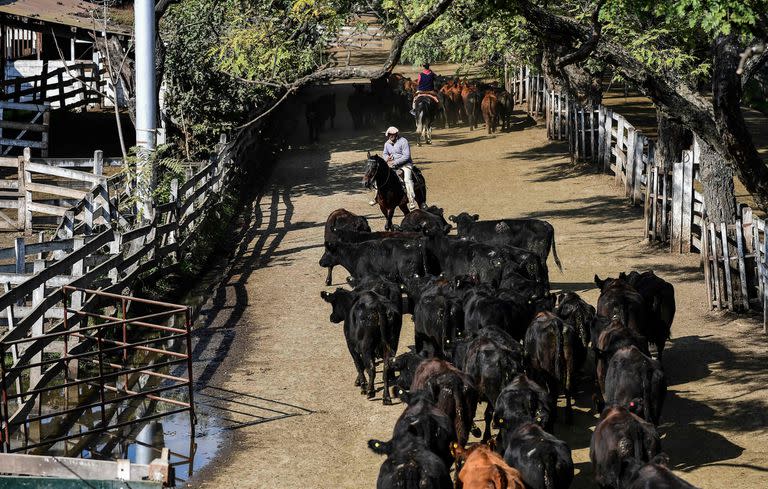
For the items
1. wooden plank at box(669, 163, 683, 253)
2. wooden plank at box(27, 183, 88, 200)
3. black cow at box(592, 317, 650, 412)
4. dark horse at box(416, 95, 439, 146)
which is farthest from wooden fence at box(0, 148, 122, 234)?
dark horse at box(416, 95, 439, 146)

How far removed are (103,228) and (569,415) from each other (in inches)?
375

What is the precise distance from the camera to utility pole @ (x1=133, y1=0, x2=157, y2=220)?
1797 centimetres

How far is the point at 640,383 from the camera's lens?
10922 millimetres

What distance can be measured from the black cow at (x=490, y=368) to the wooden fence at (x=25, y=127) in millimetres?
16702

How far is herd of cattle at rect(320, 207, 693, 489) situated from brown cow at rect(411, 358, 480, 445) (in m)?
0.01

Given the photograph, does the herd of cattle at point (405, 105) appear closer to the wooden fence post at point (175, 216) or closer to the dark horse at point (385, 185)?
the dark horse at point (385, 185)

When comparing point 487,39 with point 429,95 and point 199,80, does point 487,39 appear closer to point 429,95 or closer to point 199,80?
point 429,95

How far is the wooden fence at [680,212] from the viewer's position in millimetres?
16000

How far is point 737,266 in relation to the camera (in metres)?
16.3

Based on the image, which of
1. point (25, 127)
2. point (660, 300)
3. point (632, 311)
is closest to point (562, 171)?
point (25, 127)

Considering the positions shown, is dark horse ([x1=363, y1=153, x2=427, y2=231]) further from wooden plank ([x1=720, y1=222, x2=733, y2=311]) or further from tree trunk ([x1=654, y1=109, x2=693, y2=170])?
wooden plank ([x1=720, y1=222, x2=733, y2=311])

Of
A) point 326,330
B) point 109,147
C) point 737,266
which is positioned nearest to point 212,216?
point 326,330

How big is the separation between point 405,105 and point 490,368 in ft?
84.8

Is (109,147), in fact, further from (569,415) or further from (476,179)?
(569,415)
